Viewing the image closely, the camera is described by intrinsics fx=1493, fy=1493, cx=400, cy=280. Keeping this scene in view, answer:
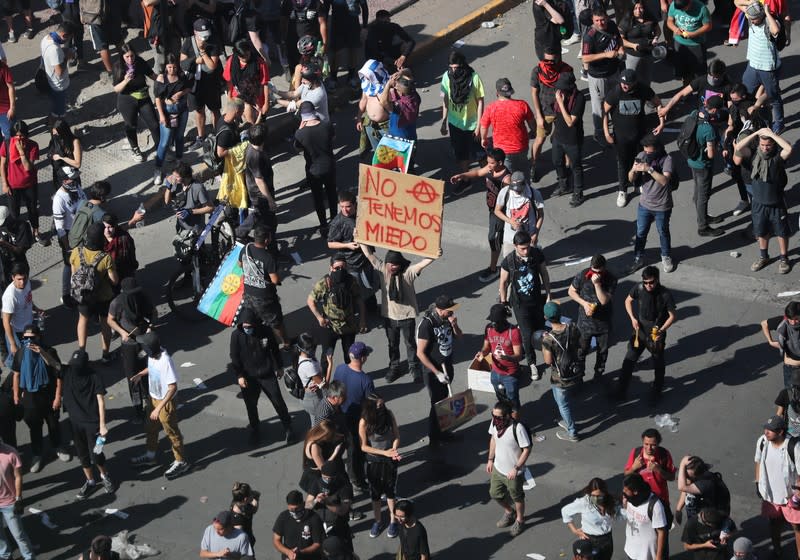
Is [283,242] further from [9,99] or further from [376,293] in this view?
[9,99]

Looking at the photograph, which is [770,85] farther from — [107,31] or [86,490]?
[86,490]

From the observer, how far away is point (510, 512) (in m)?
14.1

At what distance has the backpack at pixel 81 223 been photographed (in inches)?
665

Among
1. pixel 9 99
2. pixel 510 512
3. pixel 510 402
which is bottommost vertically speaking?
pixel 510 512

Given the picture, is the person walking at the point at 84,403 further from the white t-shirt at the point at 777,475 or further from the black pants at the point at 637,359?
the white t-shirt at the point at 777,475

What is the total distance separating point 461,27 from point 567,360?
9.26 metres

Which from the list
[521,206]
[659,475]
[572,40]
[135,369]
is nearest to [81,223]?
A: [135,369]

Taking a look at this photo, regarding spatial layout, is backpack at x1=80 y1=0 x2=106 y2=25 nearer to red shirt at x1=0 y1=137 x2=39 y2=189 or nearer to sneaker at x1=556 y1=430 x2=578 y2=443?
red shirt at x1=0 y1=137 x2=39 y2=189

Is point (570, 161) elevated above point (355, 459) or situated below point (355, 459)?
above

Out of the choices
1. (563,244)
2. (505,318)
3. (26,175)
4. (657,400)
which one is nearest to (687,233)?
(563,244)

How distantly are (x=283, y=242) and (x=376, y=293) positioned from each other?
157cm

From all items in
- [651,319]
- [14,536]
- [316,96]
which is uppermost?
[316,96]

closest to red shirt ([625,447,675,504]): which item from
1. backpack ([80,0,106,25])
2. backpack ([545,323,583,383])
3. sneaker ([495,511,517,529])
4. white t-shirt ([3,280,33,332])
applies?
sneaker ([495,511,517,529])

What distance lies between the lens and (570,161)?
61.3 ft
